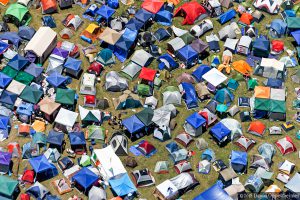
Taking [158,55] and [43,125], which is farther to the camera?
[158,55]

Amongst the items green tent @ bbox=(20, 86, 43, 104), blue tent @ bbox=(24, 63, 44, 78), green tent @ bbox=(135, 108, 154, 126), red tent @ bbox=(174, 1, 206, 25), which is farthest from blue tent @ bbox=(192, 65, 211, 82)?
green tent @ bbox=(20, 86, 43, 104)

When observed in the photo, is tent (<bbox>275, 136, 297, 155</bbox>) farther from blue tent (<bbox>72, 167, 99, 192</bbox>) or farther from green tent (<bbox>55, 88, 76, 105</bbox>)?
green tent (<bbox>55, 88, 76, 105</bbox>)

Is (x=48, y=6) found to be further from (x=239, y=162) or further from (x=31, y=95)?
(x=239, y=162)

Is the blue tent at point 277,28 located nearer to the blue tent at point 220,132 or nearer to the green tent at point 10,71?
the blue tent at point 220,132

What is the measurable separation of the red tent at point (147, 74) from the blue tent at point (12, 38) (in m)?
12.9

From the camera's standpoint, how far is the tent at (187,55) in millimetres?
53094

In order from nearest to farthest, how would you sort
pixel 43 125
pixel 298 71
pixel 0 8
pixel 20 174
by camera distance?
pixel 20 174 → pixel 43 125 → pixel 298 71 → pixel 0 8

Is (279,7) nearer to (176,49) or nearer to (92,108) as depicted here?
(176,49)

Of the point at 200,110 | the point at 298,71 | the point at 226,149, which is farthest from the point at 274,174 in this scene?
the point at 298,71

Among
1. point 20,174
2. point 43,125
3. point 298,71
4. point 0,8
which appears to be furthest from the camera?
point 0,8

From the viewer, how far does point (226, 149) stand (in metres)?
47.2

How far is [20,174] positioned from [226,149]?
1781 cm

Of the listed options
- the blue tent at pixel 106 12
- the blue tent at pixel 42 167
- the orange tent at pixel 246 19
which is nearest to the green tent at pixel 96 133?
the blue tent at pixel 42 167

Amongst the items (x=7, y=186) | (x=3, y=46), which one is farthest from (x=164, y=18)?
(x=7, y=186)
